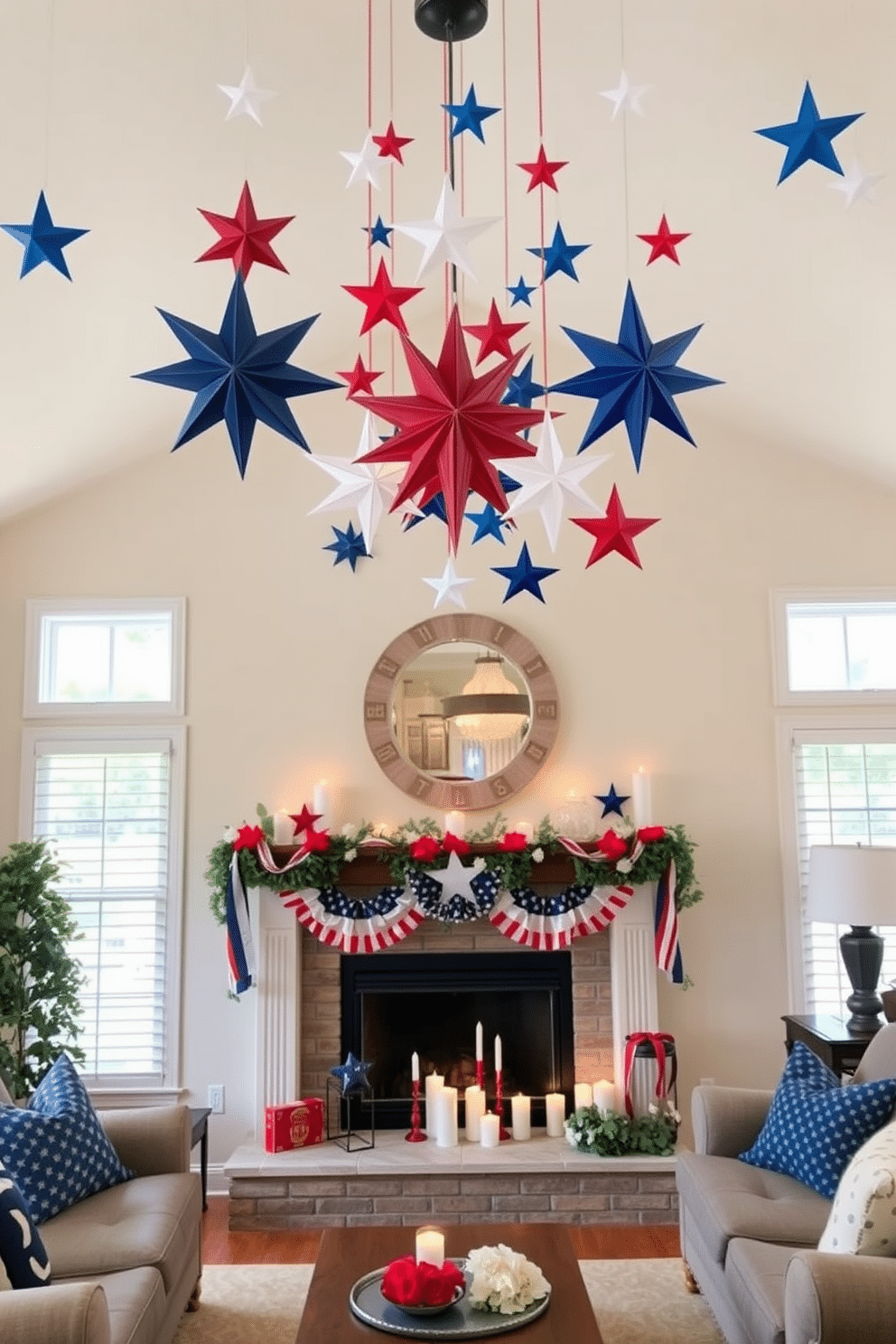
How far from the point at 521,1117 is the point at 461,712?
1.88 metres

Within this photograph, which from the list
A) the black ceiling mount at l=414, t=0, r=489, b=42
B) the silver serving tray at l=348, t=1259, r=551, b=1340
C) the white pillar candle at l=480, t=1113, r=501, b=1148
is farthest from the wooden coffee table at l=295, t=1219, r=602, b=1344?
the black ceiling mount at l=414, t=0, r=489, b=42

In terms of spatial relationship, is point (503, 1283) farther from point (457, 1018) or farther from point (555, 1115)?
point (457, 1018)

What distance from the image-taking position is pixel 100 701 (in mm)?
5586

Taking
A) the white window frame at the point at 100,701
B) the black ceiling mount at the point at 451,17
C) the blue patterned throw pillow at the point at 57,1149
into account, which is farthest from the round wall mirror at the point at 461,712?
the black ceiling mount at the point at 451,17

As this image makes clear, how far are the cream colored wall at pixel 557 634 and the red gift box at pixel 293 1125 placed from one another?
1.64 ft

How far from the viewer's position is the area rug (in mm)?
3648

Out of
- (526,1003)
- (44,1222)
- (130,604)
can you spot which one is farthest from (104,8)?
(526,1003)

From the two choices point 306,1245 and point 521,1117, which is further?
point 521,1117

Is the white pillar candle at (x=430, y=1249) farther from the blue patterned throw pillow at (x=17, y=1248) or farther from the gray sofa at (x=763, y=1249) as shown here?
the blue patterned throw pillow at (x=17, y=1248)

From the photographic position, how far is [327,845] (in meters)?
5.16

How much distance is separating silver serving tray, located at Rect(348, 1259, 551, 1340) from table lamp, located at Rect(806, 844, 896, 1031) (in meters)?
2.36

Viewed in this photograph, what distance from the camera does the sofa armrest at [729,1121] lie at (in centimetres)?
389

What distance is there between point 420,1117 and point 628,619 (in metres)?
2.57

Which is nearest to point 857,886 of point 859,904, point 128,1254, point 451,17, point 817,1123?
point 859,904
